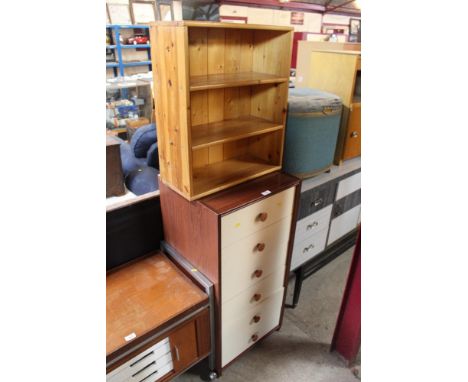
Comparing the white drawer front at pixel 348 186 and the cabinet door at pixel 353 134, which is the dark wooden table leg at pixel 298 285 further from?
Result: the cabinet door at pixel 353 134

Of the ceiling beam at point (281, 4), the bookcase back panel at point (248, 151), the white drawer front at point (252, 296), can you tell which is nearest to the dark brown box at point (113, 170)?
the bookcase back panel at point (248, 151)

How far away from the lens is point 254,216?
1.42 meters

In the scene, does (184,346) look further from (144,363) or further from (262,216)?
(262,216)

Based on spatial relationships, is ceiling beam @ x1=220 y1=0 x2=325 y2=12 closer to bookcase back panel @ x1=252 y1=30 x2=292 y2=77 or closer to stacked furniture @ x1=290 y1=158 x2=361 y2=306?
stacked furniture @ x1=290 y1=158 x2=361 y2=306

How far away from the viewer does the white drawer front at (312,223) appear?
2035 mm

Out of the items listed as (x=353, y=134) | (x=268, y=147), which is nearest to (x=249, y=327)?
(x=268, y=147)

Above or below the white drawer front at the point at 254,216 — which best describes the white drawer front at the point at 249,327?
below

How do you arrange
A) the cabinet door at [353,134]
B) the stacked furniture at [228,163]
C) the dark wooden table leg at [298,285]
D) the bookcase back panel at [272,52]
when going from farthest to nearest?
the dark wooden table leg at [298,285] < the cabinet door at [353,134] < the bookcase back panel at [272,52] < the stacked furniture at [228,163]

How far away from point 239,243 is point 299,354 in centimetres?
98

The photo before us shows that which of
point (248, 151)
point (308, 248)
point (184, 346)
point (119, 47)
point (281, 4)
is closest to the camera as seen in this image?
point (184, 346)

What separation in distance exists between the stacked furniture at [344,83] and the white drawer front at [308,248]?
1.75 ft
